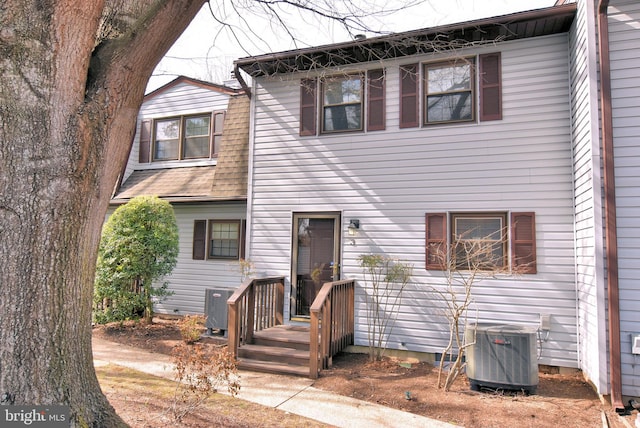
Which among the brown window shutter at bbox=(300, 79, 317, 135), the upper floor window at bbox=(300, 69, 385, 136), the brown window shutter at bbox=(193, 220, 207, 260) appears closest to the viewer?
the upper floor window at bbox=(300, 69, 385, 136)

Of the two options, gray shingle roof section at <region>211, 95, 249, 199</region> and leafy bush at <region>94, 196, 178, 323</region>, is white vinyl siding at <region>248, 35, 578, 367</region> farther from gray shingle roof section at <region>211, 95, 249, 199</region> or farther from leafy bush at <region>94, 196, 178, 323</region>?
leafy bush at <region>94, 196, 178, 323</region>

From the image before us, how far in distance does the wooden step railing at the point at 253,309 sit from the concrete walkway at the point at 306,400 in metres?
0.62

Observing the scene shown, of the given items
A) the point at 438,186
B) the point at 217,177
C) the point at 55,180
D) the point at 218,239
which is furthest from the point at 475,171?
the point at 55,180

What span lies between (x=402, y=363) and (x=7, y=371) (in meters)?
5.35

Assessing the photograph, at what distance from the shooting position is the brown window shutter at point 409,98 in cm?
710

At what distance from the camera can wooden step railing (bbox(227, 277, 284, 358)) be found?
631cm

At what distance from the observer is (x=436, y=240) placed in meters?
6.74

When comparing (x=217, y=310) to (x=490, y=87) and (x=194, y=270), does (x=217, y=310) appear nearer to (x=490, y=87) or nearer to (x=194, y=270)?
(x=194, y=270)

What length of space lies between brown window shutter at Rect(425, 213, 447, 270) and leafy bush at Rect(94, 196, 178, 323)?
5062mm

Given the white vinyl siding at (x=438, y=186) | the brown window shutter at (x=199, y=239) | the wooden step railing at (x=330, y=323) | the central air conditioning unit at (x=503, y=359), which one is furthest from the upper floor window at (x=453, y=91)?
the brown window shutter at (x=199, y=239)

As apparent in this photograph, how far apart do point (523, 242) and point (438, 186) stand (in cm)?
152

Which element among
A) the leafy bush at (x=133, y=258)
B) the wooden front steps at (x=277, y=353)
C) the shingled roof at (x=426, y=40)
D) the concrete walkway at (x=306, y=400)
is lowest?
the concrete walkway at (x=306, y=400)

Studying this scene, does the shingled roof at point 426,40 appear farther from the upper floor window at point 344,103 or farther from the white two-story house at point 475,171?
the upper floor window at point 344,103

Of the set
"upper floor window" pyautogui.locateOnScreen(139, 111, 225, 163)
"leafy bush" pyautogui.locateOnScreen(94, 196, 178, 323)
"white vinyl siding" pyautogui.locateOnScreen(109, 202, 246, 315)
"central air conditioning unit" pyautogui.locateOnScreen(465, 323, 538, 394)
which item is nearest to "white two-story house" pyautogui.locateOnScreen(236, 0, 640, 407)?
"central air conditioning unit" pyautogui.locateOnScreen(465, 323, 538, 394)
